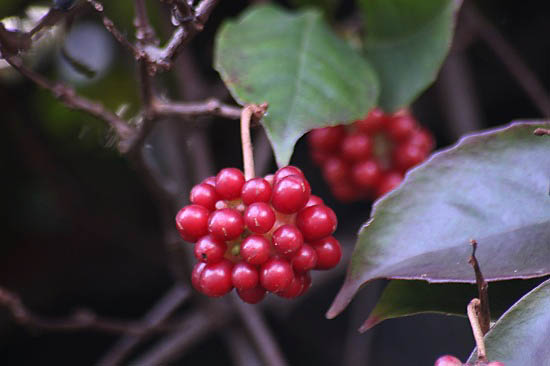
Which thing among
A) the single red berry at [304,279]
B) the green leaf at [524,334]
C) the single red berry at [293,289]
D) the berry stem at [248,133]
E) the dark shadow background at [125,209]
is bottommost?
the dark shadow background at [125,209]

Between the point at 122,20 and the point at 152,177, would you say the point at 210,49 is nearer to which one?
the point at 122,20

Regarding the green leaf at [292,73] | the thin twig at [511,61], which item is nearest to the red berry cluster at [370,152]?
the green leaf at [292,73]

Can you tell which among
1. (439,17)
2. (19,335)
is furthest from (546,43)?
(19,335)

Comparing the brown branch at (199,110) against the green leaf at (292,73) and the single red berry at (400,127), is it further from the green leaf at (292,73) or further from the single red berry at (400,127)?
the single red berry at (400,127)

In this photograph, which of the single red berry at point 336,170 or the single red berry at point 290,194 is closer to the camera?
the single red berry at point 290,194

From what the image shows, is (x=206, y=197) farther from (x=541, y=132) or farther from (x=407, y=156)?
(x=407, y=156)

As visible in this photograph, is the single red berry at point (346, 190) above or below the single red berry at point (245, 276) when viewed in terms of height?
below

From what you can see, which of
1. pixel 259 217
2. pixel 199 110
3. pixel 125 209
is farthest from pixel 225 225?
pixel 125 209

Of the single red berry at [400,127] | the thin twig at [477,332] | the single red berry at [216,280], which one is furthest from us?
the single red berry at [400,127]
